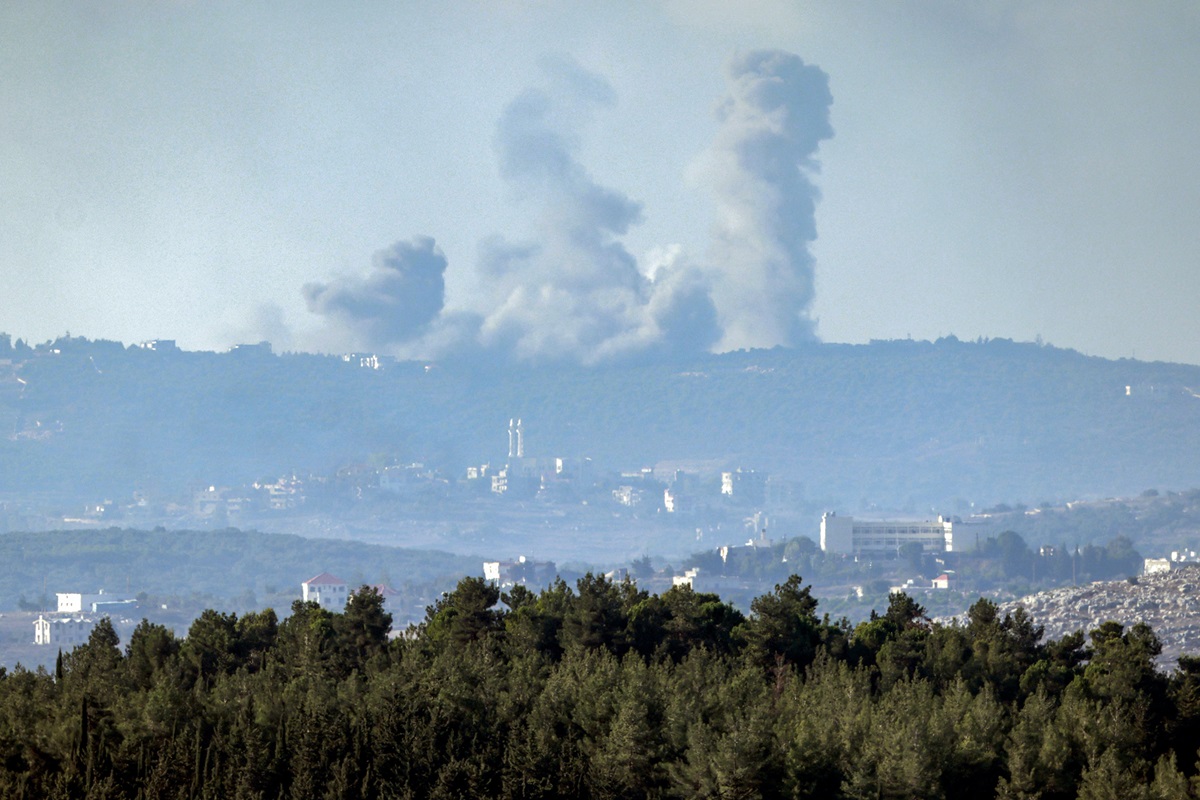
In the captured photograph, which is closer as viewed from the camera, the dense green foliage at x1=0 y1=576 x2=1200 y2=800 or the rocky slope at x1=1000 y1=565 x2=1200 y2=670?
the dense green foliage at x1=0 y1=576 x2=1200 y2=800

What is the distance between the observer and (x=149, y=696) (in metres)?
39.2

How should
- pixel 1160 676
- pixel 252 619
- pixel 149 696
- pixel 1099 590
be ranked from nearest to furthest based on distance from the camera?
1. pixel 149 696
2. pixel 1160 676
3. pixel 252 619
4. pixel 1099 590

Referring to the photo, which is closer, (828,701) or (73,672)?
(828,701)

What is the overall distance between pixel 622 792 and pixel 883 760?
5.16 metres

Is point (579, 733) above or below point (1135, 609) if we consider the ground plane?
above

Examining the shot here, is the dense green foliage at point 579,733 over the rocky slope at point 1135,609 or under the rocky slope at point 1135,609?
over

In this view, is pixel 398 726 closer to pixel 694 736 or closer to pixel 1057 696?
pixel 694 736

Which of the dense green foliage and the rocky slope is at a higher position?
the dense green foliage

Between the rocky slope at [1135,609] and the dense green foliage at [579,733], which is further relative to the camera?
the rocky slope at [1135,609]

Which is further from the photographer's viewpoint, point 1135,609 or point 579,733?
point 1135,609

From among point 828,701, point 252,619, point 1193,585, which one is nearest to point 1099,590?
point 1193,585

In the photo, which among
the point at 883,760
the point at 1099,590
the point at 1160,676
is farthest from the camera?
the point at 1099,590

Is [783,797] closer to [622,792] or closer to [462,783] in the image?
[622,792]

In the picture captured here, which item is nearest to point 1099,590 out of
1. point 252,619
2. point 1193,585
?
point 1193,585
